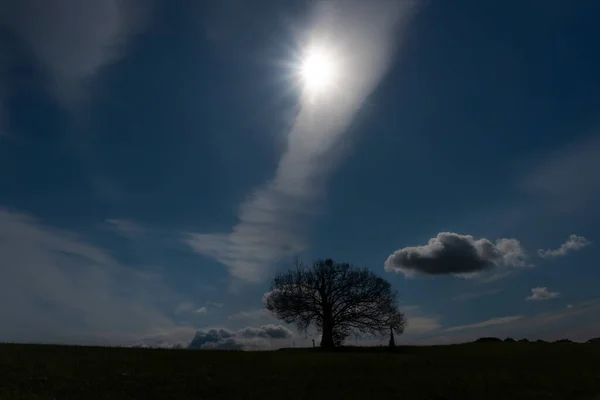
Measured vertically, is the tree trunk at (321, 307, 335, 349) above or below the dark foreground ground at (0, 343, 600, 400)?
above

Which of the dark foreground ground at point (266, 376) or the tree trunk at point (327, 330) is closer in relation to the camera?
the dark foreground ground at point (266, 376)

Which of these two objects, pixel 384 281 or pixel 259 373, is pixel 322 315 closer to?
pixel 384 281

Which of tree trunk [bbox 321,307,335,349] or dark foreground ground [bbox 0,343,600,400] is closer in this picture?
dark foreground ground [bbox 0,343,600,400]

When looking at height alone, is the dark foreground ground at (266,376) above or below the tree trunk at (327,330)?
below

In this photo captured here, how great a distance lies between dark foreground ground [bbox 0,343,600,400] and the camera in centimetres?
1997

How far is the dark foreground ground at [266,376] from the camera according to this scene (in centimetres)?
1997

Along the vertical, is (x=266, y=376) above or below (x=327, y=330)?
below

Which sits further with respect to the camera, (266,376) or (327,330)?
(327,330)

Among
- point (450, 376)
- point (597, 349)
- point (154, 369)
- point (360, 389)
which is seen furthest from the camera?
point (597, 349)

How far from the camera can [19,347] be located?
28906 millimetres

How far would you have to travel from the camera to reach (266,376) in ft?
78.4

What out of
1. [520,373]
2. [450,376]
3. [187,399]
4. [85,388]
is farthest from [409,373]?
[85,388]

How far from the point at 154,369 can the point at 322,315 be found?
3552 centimetres

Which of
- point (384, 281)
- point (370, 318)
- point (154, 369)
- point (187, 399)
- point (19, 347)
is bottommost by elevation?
point (187, 399)
